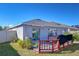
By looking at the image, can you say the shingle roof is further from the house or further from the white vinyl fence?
the white vinyl fence

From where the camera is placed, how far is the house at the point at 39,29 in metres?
8.83

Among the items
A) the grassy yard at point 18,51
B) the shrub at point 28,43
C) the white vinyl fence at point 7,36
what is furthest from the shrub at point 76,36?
the white vinyl fence at point 7,36

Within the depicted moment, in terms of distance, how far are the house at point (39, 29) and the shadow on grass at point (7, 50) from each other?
32cm

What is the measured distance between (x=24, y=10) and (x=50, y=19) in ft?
2.05

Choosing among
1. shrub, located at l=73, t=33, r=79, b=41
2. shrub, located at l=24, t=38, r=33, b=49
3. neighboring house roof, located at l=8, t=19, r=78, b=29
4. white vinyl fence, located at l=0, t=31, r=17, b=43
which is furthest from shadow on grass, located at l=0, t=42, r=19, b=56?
shrub, located at l=73, t=33, r=79, b=41

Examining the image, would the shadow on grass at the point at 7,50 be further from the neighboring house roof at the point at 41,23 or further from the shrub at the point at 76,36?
the shrub at the point at 76,36

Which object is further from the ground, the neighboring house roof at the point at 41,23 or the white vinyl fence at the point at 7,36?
the neighboring house roof at the point at 41,23

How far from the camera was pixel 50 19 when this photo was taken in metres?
8.80

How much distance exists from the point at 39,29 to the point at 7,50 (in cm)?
88

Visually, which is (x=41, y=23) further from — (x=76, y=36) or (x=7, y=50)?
(x=7, y=50)

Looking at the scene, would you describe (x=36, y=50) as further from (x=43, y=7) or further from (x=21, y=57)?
(x=43, y=7)

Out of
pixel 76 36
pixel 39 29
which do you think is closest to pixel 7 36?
pixel 39 29

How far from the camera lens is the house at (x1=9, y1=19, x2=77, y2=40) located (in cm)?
883

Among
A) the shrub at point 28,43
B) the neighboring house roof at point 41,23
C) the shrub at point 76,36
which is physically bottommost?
the shrub at point 28,43
